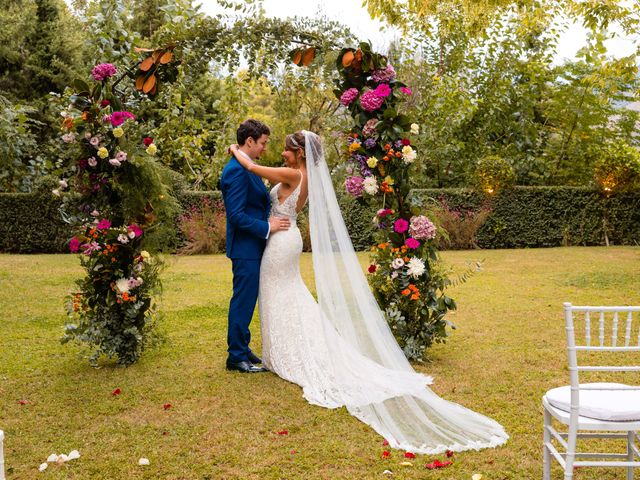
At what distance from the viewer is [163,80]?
5.80m

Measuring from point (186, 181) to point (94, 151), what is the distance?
11156 mm

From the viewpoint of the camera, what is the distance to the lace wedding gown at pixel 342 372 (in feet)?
13.9

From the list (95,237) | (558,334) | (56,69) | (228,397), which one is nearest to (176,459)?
(228,397)

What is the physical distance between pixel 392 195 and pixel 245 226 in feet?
4.28

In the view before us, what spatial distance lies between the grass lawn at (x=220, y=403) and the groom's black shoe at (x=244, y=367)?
0.39 feet

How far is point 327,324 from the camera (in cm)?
545

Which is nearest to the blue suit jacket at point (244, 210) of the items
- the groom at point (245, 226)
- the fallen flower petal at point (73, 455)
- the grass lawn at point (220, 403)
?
the groom at point (245, 226)

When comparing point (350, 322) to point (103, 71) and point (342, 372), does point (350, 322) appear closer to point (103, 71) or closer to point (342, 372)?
point (342, 372)

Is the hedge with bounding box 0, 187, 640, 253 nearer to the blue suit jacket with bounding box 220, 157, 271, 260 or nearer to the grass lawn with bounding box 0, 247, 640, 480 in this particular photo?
the grass lawn with bounding box 0, 247, 640, 480

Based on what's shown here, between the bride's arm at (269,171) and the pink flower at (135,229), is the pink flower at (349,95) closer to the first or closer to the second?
the bride's arm at (269,171)

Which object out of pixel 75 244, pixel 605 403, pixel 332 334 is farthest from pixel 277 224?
pixel 605 403

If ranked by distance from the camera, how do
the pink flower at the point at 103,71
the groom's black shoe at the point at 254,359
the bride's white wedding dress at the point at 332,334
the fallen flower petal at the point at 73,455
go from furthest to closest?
the groom's black shoe at the point at 254,359 < the pink flower at the point at 103,71 < the bride's white wedding dress at the point at 332,334 < the fallen flower petal at the point at 73,455

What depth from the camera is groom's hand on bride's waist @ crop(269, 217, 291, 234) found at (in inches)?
223

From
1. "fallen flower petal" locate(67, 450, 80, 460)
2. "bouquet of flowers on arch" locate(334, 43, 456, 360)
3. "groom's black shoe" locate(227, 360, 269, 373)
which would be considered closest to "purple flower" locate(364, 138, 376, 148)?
"bouquet of flowers on arch" locate(334, 43, 456, 360)
